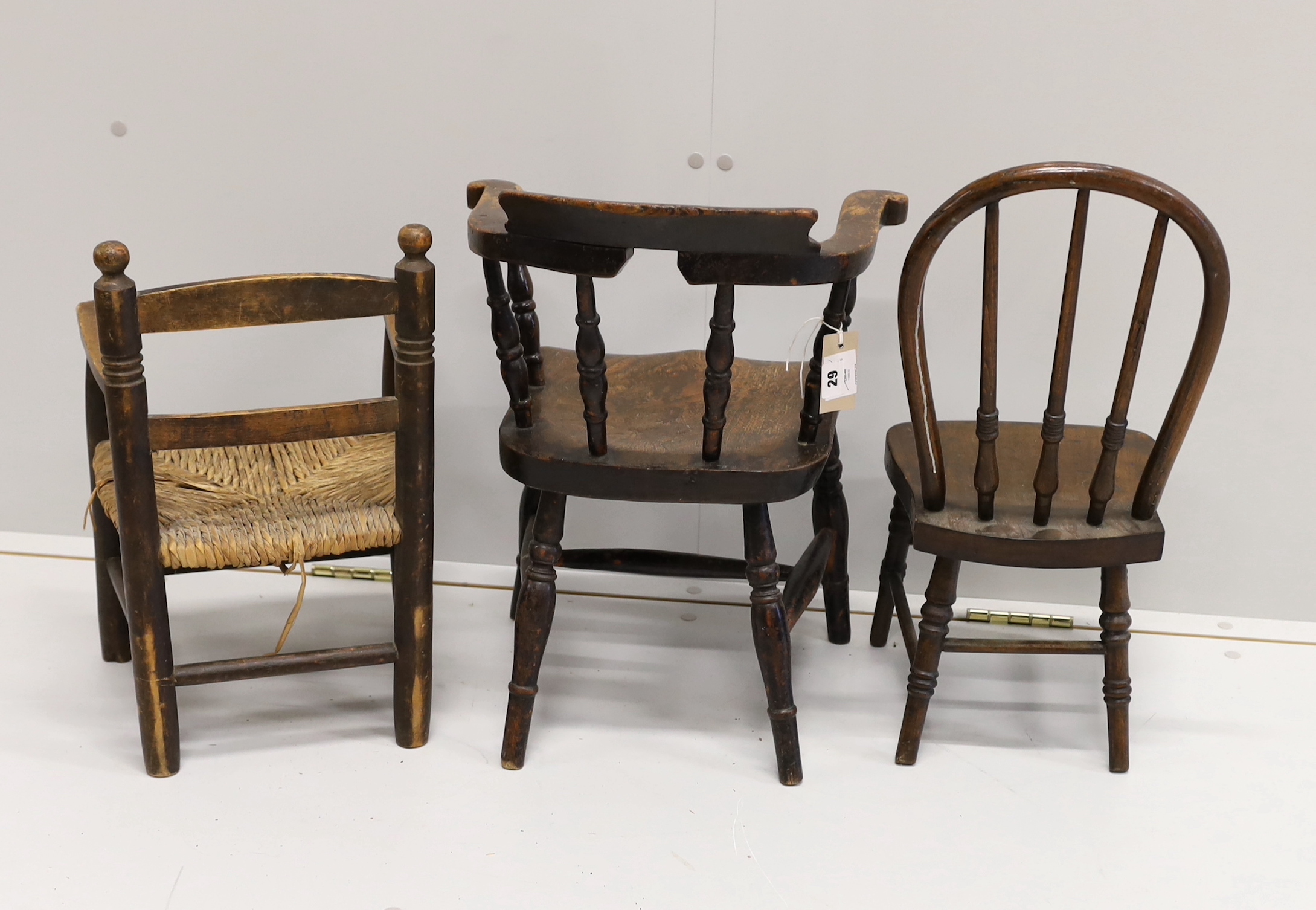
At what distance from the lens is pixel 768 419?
6.11 ft

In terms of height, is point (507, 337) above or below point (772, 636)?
above

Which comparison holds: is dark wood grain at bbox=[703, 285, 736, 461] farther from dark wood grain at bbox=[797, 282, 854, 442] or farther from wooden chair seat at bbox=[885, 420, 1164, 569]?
wooden chair seat at bbox=[885, 420, 1164, 569]

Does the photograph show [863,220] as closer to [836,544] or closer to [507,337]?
[507,337]

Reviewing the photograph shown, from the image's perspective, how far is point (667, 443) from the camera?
69.9 inches

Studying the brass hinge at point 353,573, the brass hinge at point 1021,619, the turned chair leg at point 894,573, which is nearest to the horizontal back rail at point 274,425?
the brass hinge at point 353,573

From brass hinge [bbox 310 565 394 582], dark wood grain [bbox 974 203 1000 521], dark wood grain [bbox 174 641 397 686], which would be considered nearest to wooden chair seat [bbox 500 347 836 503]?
dark wood grain [bbox 974 203 1000 521]

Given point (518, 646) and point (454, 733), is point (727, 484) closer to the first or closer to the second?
point (518, 646)

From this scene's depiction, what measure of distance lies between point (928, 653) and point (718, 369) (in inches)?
23.3

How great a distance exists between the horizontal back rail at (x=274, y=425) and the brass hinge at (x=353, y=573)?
2.39ft

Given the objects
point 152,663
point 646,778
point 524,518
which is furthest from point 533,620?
point 152,663

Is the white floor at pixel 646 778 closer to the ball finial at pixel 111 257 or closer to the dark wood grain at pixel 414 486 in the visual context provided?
the dark wood grain at pixel 414 486

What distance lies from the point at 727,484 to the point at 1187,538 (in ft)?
3.60

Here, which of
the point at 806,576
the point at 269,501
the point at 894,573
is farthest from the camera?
the point at 894,573

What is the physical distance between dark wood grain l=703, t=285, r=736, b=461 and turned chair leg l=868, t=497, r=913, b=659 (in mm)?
465
